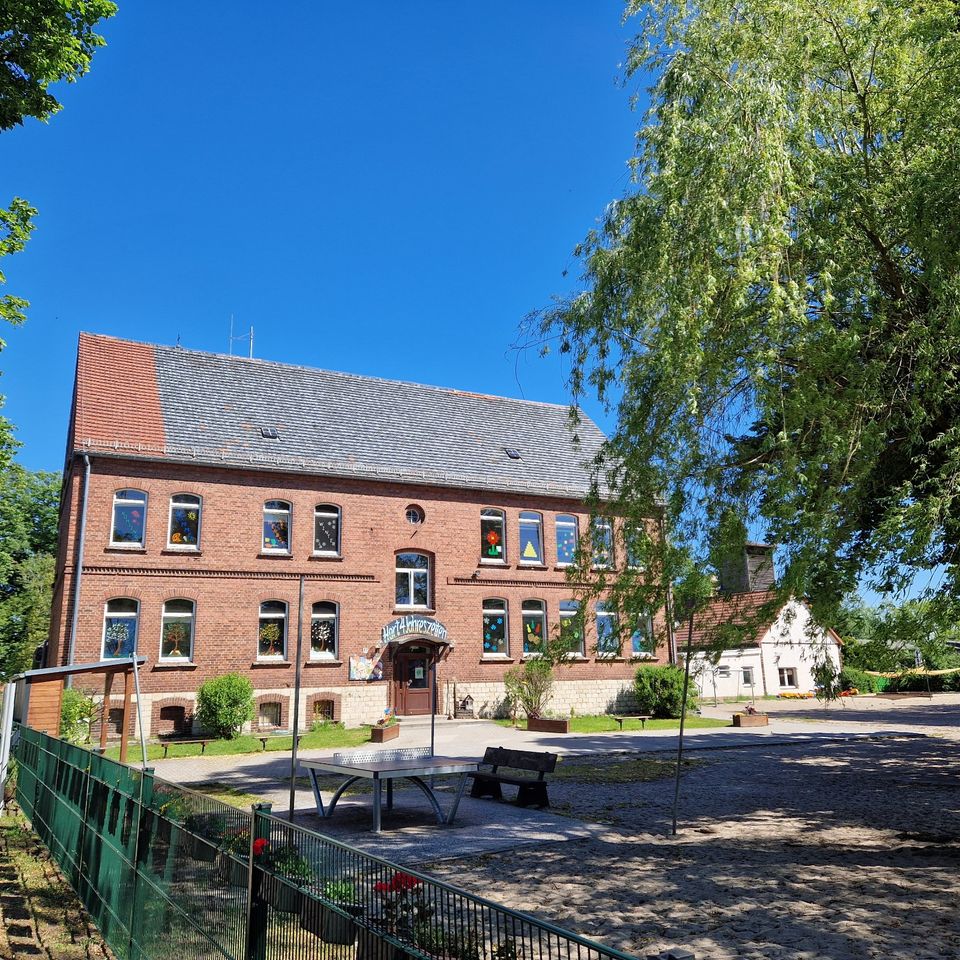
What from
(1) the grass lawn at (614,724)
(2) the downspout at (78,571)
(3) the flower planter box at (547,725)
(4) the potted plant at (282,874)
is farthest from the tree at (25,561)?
(4) the potted plant at (282,874)

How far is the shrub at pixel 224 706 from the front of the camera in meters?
21.1

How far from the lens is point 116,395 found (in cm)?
2408

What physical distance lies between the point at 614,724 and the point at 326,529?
10.9 meters

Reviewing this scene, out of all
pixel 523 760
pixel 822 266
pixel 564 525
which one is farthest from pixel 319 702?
pixel 822 266

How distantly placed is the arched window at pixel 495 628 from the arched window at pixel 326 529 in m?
5.62

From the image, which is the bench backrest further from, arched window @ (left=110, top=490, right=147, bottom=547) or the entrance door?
arched window @ (left=110, top=490, right=147, bottom=547)

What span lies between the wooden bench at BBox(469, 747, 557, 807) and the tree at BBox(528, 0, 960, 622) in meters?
4.63

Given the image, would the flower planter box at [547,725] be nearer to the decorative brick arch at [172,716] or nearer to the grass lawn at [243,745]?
the grass lawn at [243,745]

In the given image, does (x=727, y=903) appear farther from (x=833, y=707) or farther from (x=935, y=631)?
(x=833, y=707)

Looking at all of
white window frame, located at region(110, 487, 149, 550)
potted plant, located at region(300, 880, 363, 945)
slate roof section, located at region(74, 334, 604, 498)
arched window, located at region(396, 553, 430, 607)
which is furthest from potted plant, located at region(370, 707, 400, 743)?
potted plant, located at region(300, 880, 363, 945)

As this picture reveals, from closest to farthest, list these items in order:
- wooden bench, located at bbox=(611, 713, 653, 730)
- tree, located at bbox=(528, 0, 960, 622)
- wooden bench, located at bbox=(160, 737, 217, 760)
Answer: tree, located at bbox=(528, 0, 960, 622) < wooden bench, located at bbox=(160, 737, 217, 760) < wooden bench, located at bbox=(611, 713, 653, 730)

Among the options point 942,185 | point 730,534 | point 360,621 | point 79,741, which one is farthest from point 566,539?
point 942,185

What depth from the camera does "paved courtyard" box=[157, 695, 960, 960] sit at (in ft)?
19.7

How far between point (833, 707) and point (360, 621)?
22978 mm
